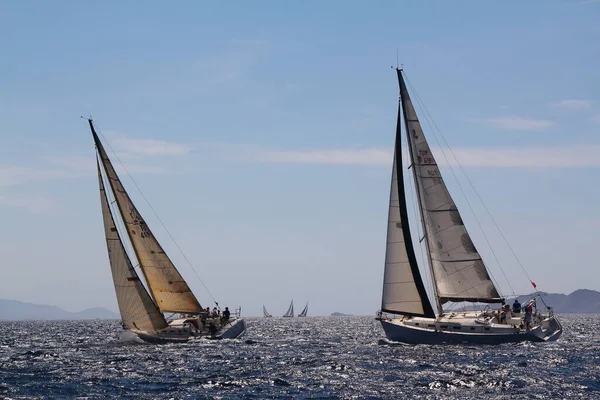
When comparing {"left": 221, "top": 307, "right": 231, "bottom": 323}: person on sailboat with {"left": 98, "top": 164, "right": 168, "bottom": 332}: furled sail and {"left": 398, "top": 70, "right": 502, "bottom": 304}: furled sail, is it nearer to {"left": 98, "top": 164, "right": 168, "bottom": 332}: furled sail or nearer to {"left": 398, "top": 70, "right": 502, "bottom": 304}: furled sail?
{"left": 98, "top": 164, "right": 168, "bottom": 332}: furled sail

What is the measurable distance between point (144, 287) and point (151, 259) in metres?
3.11

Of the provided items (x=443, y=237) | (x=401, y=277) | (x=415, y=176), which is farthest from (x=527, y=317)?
(x=415, y=176)

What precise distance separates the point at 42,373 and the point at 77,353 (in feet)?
42.1

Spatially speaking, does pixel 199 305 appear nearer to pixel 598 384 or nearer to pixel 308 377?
pixel 308 377

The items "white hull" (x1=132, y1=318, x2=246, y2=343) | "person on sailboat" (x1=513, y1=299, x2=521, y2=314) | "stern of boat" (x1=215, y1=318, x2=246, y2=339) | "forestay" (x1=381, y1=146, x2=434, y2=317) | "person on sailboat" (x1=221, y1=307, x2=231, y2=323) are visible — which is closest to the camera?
"forestay" (x1=381, y1=146, x2=434, y2=317)

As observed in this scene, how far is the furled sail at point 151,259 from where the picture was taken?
48719 millimetres

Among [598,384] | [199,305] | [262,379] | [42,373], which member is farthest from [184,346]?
[598,384]

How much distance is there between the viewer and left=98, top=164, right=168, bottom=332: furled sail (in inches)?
1838

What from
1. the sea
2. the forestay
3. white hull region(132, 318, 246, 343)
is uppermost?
the forestay

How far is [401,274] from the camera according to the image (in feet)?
140

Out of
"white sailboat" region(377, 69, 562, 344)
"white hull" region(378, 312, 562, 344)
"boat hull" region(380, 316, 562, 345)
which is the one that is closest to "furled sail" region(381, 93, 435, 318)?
"white sailboat" region(377, 69, 562, 344)

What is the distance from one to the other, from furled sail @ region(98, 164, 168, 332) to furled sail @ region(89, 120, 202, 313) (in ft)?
5.14

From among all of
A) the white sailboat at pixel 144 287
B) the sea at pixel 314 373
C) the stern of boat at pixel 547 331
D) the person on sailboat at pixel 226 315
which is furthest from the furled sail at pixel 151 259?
the stern of boat at pixel 547 331

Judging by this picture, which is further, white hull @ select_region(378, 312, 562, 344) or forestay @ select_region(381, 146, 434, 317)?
forestay @ select_region(381, 146, 434, 317)
